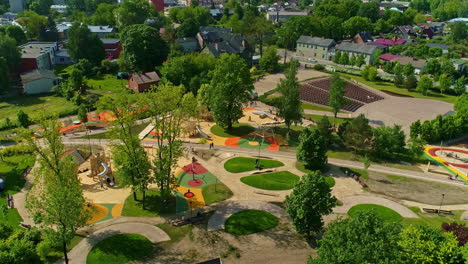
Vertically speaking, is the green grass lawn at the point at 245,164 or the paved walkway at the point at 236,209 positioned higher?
the green grass lawn at the point at 245,164

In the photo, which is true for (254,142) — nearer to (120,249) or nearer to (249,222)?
(249,222)

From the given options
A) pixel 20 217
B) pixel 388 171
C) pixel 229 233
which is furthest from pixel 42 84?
pixel 388 171

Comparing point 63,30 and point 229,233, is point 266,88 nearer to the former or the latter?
point 229,233

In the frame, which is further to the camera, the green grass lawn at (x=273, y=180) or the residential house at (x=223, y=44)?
the residential house at (x=223, y=44)

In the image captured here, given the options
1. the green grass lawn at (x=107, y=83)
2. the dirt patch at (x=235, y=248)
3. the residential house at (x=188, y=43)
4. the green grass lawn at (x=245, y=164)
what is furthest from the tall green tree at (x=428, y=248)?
the residential house at (x=188, y=43)

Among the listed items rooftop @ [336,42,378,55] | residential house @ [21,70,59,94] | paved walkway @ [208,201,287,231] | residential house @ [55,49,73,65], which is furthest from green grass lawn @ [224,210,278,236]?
rooftop @ [336,42,378,55]

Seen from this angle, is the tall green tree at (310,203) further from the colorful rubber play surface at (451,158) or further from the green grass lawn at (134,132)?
the green grass lawn at (134,132)

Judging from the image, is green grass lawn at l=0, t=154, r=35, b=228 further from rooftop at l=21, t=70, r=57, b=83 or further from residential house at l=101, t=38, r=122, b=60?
residential house at l=101, t=38, r=122, b=60
